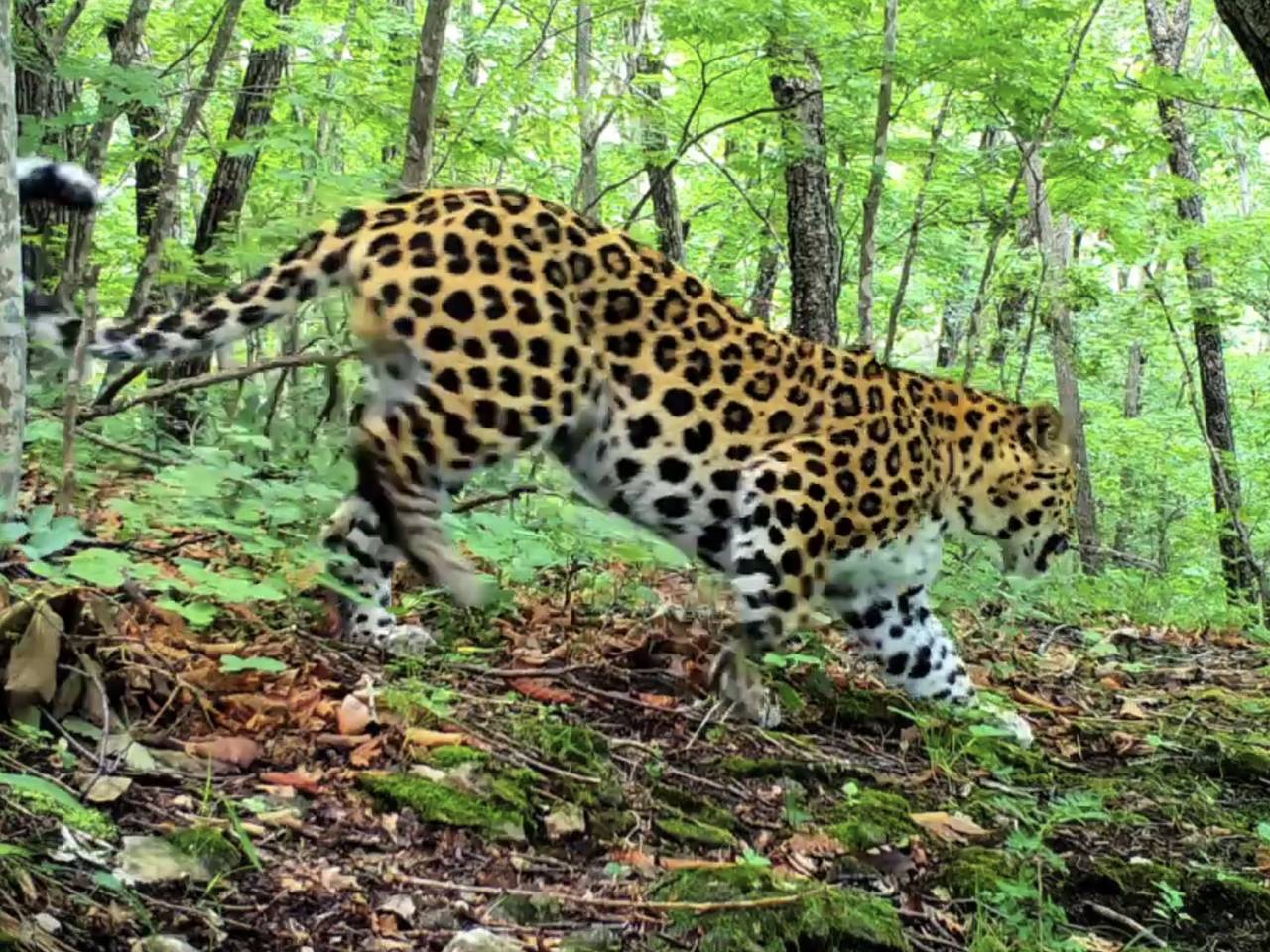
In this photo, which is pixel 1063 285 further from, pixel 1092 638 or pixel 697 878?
pixel 697 878

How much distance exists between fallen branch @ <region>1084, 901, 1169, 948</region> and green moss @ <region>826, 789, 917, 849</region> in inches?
22.9

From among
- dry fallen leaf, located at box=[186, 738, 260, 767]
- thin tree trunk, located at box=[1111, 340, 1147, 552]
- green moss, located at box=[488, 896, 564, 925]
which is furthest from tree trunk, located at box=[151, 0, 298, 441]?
thin tree trunk, located at box=[1111, 340, 1147, 552]

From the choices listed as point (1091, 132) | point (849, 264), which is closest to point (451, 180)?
point (1091, 132)

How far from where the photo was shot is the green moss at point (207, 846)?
2.69 meters

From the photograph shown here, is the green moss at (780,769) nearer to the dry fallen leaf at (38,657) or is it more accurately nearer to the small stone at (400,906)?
the small stone at (400,906)

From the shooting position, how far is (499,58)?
10797 mm

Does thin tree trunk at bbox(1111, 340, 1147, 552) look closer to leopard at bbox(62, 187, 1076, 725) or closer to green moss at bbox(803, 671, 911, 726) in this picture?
leopard at bbox(62, 187, 1076, 725)

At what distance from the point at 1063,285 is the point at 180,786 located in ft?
33.8

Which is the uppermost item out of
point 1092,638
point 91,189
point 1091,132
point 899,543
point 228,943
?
point 1091,132

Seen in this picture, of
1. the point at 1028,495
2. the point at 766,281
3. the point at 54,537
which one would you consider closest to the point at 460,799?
the point at 54,537

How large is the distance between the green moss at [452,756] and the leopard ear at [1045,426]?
3633mm

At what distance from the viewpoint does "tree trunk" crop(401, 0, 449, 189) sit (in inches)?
261

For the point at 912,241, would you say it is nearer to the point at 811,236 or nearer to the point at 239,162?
the point at 811,236

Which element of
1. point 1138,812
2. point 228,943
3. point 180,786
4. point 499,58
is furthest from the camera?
point 499,58
